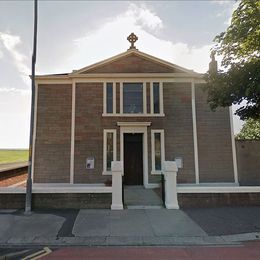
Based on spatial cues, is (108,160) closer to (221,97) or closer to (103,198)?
(103,198)

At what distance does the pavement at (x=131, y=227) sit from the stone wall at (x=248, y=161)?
6.48 m

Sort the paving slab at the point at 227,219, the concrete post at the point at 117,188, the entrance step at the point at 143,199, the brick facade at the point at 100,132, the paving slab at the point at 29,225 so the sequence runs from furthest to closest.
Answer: the brick facade at the point at 100,132, the entrance step at the point at 143,199, the concrete post at the point at 117,188, the paving slab at the point at 227,219, the paving slab at the point at 29,225

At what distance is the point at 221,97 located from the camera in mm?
9359

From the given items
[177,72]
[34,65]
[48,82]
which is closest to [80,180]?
[48,82]

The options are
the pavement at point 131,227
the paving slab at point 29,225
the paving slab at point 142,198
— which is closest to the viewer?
the pavement at point 131,227

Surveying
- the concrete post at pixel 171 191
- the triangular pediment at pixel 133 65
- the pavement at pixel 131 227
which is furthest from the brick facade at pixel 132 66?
the pavement at pixel 131 227

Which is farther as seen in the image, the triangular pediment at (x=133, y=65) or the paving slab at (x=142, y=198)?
the triangular pediment at (x=133, y=65)

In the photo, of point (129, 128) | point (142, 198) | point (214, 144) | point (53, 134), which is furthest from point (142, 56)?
point (142, 198)

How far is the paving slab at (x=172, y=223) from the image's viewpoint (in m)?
7.25

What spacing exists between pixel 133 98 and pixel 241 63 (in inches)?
289

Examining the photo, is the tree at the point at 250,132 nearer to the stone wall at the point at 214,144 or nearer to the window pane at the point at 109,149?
the stone wall at the point at 214,144

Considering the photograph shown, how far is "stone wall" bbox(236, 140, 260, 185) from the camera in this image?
51.2ft

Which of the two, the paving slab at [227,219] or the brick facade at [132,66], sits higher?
the brick facade at [132,66]

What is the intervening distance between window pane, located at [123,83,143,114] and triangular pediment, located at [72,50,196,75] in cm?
93
